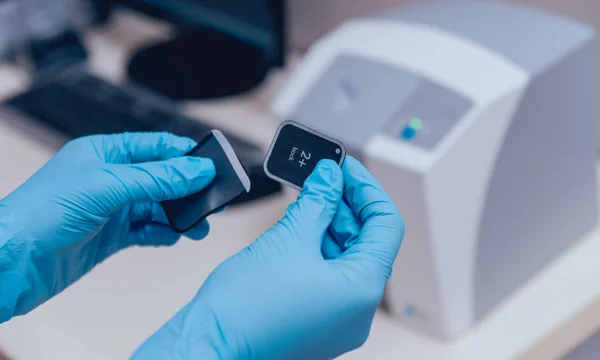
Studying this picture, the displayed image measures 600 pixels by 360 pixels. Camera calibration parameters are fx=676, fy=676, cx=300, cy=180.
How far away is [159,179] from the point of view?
1.94ft

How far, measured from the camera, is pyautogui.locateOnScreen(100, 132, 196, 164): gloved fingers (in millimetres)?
651

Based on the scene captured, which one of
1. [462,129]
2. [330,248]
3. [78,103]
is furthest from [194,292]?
[78,103]

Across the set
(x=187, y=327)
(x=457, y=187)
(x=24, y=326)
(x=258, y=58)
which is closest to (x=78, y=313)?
(x=24, y=326)

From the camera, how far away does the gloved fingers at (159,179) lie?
0.59 m

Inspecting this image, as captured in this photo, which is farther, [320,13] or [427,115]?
[320,13]

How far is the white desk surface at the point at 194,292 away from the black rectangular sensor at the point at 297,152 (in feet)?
0.45

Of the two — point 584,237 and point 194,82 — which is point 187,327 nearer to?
point 584,237

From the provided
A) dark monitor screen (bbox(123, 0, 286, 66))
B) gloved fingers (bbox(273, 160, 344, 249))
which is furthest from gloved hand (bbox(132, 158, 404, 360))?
dark monitor screen (bbox(123, 0, 286, 66))

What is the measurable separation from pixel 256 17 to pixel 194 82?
17 centimetres

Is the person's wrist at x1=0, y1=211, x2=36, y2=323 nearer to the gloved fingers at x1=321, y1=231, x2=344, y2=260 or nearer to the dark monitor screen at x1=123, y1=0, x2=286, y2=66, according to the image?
the gloved fingers at x1=321, y1=231, x2=344, y2=260

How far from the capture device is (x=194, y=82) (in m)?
1.10

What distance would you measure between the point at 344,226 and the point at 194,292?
9.4 inches

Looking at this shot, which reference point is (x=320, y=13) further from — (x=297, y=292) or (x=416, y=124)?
(x=297, y=292)

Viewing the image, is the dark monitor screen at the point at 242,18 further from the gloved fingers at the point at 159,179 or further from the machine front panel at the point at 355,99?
the gloved fingers at the point at 159,179
